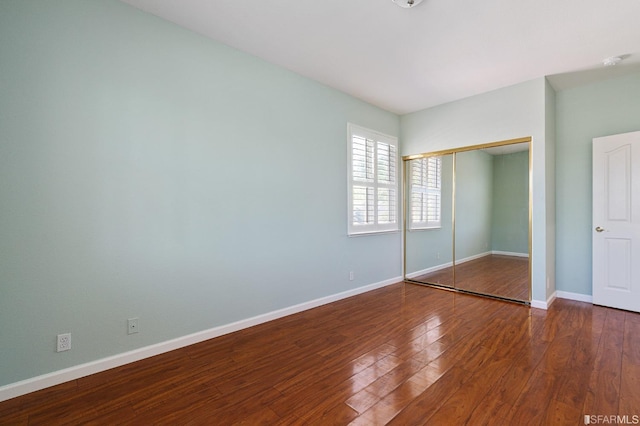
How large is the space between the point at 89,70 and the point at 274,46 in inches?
63.2

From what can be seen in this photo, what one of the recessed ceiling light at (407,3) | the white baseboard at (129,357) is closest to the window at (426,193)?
the white baseboard at (129,357)

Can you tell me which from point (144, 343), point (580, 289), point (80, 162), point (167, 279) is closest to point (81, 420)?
point (144, 343)

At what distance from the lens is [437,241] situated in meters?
4.62

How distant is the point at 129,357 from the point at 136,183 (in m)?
1.42

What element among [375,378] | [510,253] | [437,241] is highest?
[437,241]

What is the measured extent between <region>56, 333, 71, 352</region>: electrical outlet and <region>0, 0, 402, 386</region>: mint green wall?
0.14 feet

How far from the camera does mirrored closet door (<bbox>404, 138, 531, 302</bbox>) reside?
12.5ft

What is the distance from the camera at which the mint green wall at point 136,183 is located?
6.26 feet

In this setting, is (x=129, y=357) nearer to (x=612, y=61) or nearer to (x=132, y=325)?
(x=132, y=325)

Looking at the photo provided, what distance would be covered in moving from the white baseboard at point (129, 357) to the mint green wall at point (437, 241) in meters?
2.19

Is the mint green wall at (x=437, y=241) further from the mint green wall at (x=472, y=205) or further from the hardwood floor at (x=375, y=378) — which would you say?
the hardwood floor at (x=375, y=378)

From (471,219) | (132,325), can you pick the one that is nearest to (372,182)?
(471,219)

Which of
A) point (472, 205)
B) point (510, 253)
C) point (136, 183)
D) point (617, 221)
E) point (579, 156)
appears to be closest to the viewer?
point (136, 183)

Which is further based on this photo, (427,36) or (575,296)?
(575,296)
